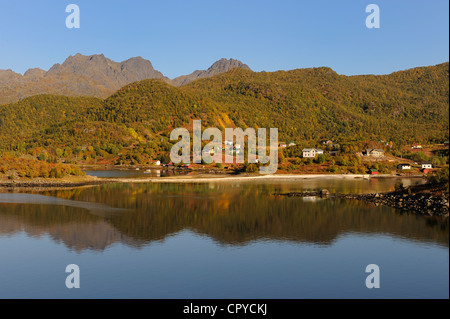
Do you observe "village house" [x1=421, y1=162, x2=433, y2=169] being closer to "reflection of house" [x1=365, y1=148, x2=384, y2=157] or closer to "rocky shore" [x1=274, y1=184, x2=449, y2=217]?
"reflection of house" [x1=365, y1=148, x2=384, y2=157]

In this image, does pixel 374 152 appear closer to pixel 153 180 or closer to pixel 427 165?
pixel 427 165

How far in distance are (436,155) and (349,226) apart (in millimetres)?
94724

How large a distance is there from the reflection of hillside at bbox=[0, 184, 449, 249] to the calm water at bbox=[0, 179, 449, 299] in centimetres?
13

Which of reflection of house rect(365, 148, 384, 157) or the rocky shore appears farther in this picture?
reflection of house rect(365, 148, 384, 157)

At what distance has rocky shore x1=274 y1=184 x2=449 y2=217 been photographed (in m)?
53.2

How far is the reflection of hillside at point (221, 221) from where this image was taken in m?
42.8

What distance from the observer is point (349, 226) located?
47.3 meters

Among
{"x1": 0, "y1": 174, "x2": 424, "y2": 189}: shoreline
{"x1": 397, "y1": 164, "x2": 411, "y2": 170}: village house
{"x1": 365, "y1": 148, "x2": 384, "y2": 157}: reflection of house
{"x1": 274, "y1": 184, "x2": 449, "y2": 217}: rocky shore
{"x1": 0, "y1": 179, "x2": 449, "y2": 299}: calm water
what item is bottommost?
{"x1": 0, "y1": 179, "x2": 449, "y2": 299}: calm water

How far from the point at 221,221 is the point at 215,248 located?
11.6m

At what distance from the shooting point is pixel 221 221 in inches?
1986

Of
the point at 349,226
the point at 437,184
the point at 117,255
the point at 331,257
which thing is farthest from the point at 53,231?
the point at 437,184

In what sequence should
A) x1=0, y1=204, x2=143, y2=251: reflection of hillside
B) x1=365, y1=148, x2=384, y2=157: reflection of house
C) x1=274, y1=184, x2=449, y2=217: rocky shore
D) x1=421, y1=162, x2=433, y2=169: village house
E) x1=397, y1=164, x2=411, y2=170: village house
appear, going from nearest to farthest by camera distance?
x1=0, y1=204, x2=143, y2=251: reflection of hillside
x1=274, y1=184, x2=449, y2=217: rocky shore
x1=421, y1=162, x2=433, y2=169: village house
x1=397, y1=164, x2=411, y2=170: village house
x1=365, y1=148, x2=384, y2=157: reflection of house

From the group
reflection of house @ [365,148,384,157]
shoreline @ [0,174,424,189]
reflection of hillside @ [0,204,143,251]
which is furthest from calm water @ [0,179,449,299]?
reflection of house @ [365,148,384,157]
